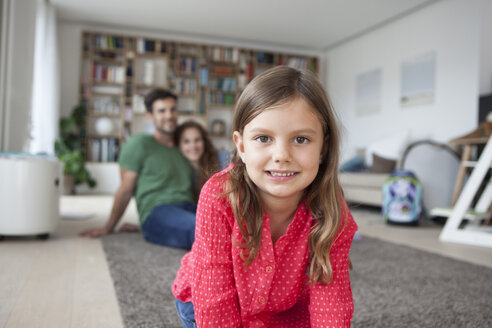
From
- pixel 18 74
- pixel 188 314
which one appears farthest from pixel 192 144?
pixel 188 314

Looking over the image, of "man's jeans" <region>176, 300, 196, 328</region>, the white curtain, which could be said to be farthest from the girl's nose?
the white curtain

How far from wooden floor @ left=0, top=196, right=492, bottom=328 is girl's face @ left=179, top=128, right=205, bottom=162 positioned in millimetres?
762

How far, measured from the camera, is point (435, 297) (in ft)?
4.92

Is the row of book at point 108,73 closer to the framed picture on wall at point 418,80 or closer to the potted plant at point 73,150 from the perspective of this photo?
the potted plant at point 73,150

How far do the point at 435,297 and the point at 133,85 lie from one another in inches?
230

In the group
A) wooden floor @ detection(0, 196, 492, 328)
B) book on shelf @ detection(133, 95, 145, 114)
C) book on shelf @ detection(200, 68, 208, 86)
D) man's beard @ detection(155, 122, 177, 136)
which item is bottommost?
wooden floor @ detection(0, 196, 492, 328)

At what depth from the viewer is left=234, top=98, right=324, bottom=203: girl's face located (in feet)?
2.58

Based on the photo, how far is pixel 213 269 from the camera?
82 centimetres

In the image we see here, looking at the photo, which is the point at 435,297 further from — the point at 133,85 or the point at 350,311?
the point at 133,85

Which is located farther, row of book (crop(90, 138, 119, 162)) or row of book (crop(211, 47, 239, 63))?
row of book (crop(211, 47, 239, 63))

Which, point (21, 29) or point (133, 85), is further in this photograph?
point (133, 85)

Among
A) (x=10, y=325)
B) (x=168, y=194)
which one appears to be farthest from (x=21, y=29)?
(x=10, y=325)

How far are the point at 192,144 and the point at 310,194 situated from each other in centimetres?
168

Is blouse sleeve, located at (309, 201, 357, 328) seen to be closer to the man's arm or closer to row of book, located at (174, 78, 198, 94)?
the man's arm
